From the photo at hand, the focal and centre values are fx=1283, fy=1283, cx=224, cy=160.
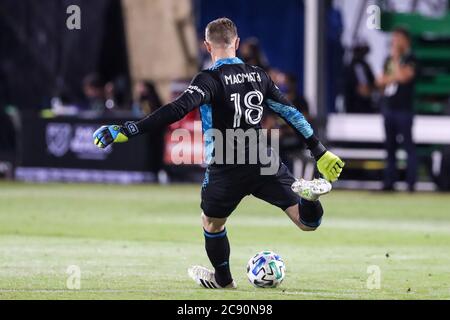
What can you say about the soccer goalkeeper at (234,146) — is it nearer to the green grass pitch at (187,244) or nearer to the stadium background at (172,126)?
the green grass pitch at (187,244)

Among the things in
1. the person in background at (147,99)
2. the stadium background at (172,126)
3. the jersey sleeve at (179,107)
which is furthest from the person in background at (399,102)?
the jersey sleeve at (179,107)

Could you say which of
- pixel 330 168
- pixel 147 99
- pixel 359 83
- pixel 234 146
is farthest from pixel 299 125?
pixel 147 99

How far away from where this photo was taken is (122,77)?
1039 inches

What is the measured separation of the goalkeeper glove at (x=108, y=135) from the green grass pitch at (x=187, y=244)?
47.0 inches

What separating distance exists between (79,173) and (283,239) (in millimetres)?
9584

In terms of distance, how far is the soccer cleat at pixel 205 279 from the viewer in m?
10.3

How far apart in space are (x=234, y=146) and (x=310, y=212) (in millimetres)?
799

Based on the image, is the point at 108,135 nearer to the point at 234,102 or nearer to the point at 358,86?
the point at 234,102

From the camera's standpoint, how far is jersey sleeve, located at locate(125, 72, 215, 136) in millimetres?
9547

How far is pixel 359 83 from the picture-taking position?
22984 mm

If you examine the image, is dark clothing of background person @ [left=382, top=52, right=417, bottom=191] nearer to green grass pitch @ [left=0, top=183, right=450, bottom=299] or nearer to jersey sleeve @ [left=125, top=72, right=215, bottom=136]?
green grass pitch @ [left=0, top=183, right=450, bottom=299]

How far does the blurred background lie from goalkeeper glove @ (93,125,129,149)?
38.2 ft

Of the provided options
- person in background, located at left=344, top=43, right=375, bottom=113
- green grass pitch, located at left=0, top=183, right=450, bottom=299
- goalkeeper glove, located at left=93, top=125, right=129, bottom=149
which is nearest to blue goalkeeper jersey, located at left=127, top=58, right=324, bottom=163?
goalkeeper glove, located at left=93, top=125, right=129, bottom=149

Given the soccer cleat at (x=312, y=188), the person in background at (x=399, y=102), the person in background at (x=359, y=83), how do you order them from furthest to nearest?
the person in background at (x=359, y=83) < the person in background at (x=399, y=102) < the soccer cleat at (x=312, y=188)
